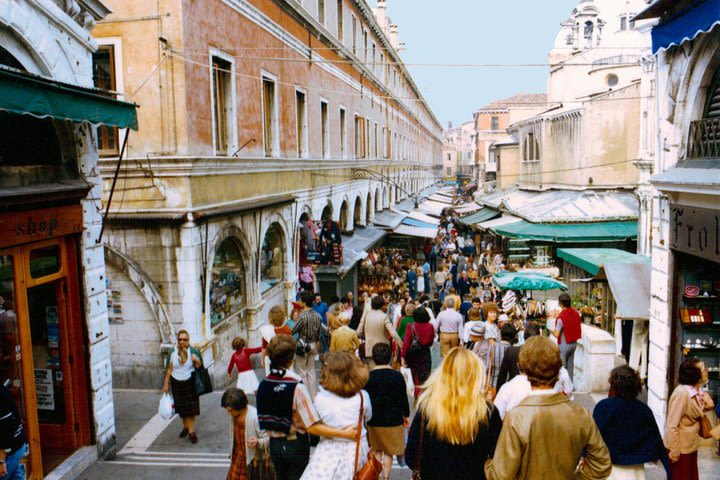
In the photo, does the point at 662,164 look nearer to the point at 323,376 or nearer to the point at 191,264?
the point at 323,376

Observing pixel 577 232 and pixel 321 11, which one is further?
pixel 577 232

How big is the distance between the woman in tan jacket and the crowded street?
0.07 feet

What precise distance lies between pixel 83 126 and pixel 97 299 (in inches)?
77.4

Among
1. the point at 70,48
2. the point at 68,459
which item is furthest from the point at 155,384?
the point at 70,48

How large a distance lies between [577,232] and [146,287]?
15.8 m

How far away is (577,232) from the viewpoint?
70.1 ft

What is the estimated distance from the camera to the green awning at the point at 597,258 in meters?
12.0

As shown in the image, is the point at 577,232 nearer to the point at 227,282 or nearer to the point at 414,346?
the point at 227,282

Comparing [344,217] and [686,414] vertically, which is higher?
[344,217]

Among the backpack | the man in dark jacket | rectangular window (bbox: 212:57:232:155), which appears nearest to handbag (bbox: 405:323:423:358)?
the backpack

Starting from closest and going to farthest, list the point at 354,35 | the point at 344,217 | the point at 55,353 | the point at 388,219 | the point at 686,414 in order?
the point at 686,414 < the point at 55,353 < the point at 344,217 < the point at 354,35 < the point at 388,219

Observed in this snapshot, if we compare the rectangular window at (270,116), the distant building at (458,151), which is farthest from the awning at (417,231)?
the distant building at (458,151)

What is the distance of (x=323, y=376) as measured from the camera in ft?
15.9

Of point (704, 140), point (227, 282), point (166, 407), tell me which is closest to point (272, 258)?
point (227, 282)
